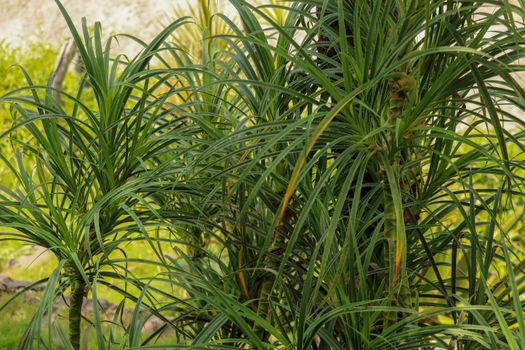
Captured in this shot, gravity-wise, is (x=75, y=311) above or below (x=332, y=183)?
below

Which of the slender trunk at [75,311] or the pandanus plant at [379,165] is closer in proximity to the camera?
the pandanus plant at [379,165]

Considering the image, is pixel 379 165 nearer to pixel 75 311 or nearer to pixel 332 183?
→ pixel 332 183

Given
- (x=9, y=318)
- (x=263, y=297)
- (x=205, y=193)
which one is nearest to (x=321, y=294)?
(x=263, y=297)

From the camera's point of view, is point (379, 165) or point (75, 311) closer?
point (379, 165)

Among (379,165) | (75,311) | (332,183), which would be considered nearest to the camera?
(332,183)

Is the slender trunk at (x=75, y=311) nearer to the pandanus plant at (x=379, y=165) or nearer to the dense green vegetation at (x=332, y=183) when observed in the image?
the dense green vegetation at (x=332, y=183)

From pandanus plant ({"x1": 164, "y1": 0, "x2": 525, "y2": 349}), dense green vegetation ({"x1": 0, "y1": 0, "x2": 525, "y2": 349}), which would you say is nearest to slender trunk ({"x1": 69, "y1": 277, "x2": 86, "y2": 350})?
dense green vegetation ({"x1": 0, "y1": 0, "x2": 525, "y2": 349})

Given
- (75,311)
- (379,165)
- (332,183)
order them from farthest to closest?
(75,311)
(379,165)
(332,183)

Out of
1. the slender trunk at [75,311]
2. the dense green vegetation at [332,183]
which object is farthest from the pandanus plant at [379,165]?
the slender trunk at [75,311]

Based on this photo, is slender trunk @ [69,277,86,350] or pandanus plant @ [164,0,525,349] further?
slender trunk @ [69,277,86,350]

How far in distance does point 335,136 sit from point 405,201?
0.97 ft

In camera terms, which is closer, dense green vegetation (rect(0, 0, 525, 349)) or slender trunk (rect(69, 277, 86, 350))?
dense green vegetation (rect(0, 0, 525, 349))

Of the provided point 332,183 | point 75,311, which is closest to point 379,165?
point 332,183

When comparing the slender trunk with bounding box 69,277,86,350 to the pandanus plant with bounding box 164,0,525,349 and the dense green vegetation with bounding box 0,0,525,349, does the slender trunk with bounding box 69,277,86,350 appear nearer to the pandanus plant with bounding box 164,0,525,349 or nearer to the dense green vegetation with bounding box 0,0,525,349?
the dense green vegetation with bounding box 0,0,525,349
